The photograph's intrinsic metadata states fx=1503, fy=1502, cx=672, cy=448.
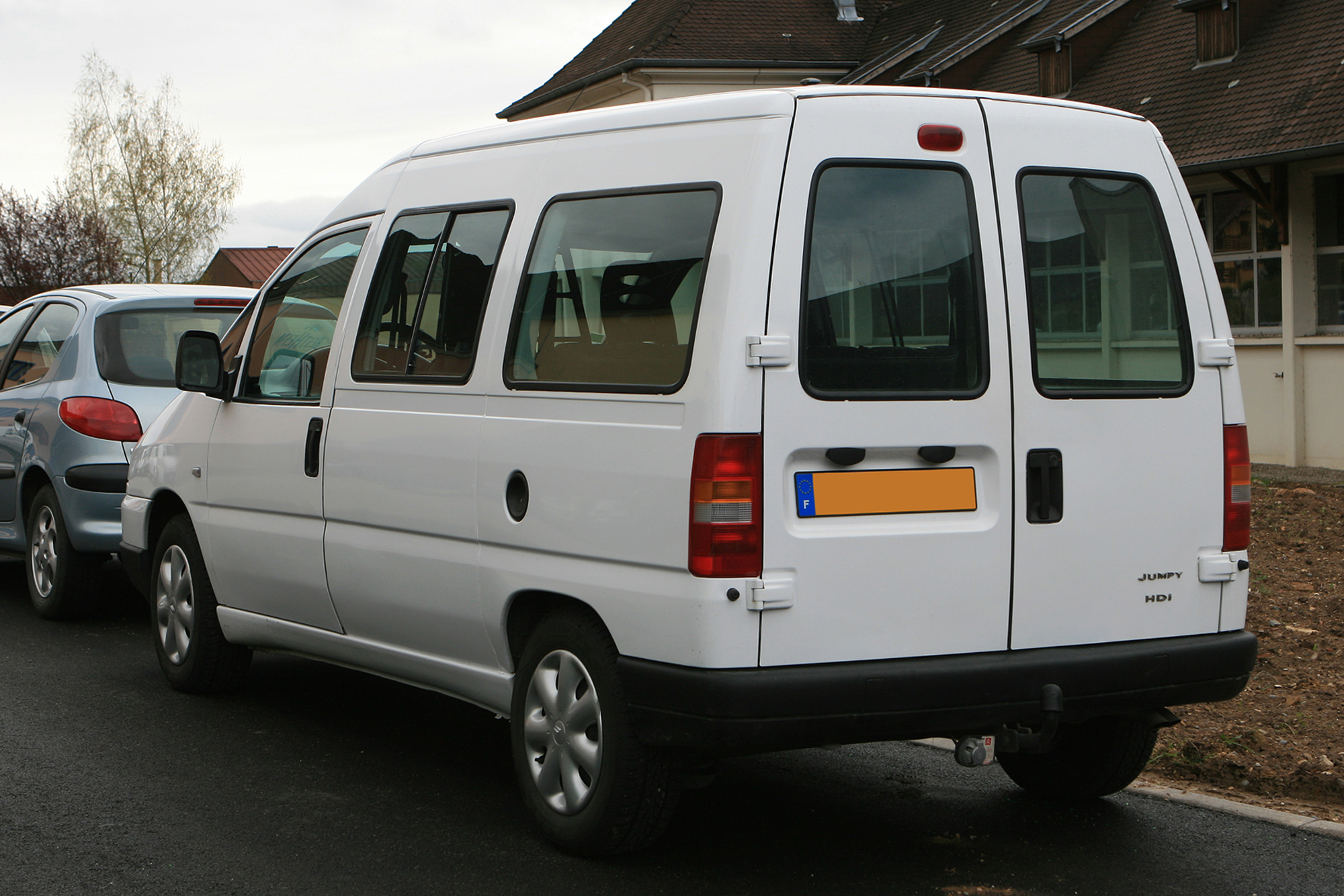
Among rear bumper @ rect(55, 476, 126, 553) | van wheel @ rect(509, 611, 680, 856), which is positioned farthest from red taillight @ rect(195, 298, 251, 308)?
van wheel @ rect(509, 611, 680, 856)

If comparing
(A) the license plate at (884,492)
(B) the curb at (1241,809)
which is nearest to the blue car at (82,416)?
(B) the curb at (1241,809)

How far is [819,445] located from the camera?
3939 mm

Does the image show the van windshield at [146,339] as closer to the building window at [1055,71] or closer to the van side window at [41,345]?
the van side window at [41,345]

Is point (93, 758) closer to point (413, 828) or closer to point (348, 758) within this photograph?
point (348, 758)

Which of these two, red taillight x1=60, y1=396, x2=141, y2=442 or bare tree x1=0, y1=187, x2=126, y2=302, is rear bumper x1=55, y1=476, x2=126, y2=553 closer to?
red taillight x1=60, y1=396, x2=141, y2=442

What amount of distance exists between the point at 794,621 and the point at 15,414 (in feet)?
20.9

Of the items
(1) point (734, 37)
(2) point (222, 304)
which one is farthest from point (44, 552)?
(1) point (734, 37)

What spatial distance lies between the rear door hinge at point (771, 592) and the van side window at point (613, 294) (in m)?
0.57

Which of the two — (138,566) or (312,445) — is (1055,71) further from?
(312,445)

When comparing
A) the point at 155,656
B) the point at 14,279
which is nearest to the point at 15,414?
the point at 155,656

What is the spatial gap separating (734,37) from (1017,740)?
1110 inches

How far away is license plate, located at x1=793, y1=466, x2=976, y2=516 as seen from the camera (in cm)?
395

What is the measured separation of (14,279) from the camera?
58.4 metres

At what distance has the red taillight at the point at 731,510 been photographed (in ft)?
12.7
